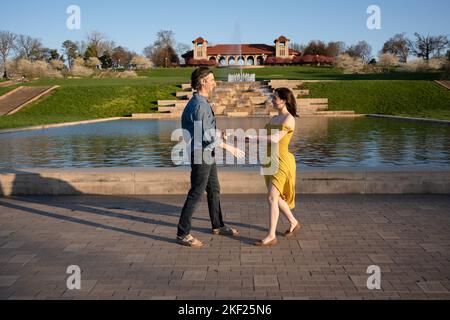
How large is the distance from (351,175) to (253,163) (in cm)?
417

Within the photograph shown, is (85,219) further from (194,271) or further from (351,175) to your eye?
(351,175)

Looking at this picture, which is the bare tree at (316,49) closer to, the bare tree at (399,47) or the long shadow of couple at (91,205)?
the bare tree at (399,47)

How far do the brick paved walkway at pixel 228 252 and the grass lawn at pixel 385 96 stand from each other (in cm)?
2842

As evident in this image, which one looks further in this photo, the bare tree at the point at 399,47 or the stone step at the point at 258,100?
the bare tree at the point at 399,47

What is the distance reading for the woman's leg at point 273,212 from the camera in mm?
5180

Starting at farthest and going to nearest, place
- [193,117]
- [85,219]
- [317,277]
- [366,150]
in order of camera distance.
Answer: [366,150]
[85,219]
[193,117]
[317,277]

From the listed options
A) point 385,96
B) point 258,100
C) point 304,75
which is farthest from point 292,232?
point 304,75

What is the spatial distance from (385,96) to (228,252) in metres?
35.4

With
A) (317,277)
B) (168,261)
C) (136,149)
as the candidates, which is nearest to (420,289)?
(317,277)

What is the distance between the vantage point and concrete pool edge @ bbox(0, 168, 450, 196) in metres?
7.68

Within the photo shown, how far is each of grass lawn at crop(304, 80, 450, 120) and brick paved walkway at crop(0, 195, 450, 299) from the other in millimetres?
28424

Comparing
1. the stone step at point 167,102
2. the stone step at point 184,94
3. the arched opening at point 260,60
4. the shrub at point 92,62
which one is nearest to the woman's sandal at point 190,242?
the stone step at point 167,102

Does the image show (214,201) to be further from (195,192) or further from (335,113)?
(335,113)

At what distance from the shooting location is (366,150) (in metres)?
13.3
